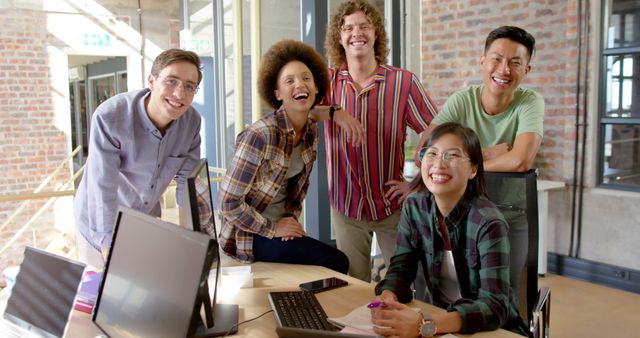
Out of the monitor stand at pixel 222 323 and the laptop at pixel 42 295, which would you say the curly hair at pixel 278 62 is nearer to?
the monitor stand at pixel 222 323

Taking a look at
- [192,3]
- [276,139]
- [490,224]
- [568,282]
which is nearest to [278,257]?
[276,139]

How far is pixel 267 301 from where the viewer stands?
1.67 meters

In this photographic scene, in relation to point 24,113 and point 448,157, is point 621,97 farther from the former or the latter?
point 24,113

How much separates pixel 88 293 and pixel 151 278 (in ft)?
1.99

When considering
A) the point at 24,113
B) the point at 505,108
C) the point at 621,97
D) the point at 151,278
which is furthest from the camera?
the point at 24,113

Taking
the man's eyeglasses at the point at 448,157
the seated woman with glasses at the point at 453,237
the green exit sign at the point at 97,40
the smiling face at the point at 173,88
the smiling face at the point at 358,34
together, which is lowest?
the seated woman with glasses at the point at 453,237

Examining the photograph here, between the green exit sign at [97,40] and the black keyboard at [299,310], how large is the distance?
6151mm

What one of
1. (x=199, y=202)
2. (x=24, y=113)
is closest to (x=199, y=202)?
(x=199, y=202)

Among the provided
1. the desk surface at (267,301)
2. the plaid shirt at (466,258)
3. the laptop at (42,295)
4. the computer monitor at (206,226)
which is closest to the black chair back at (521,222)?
the plaid shirt at (466,258)

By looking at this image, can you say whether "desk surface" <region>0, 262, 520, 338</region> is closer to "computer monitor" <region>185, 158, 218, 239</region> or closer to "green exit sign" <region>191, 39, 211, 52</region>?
"computer monitor" <region>185, 158, 218, 239</region>

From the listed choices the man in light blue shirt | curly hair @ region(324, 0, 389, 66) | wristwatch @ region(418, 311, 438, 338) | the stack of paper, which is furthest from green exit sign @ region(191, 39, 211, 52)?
wristwatch @ region(418, 311, 438, 338)

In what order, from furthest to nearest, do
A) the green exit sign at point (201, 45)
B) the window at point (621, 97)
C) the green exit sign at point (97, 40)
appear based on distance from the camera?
the green exit sign at point (97, 40)
the green exit sign at point (201, 45)
the window at point (621, 97)

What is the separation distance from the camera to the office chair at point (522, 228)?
1850 millimetres

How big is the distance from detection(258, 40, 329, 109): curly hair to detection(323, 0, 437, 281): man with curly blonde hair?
9.2 inches
